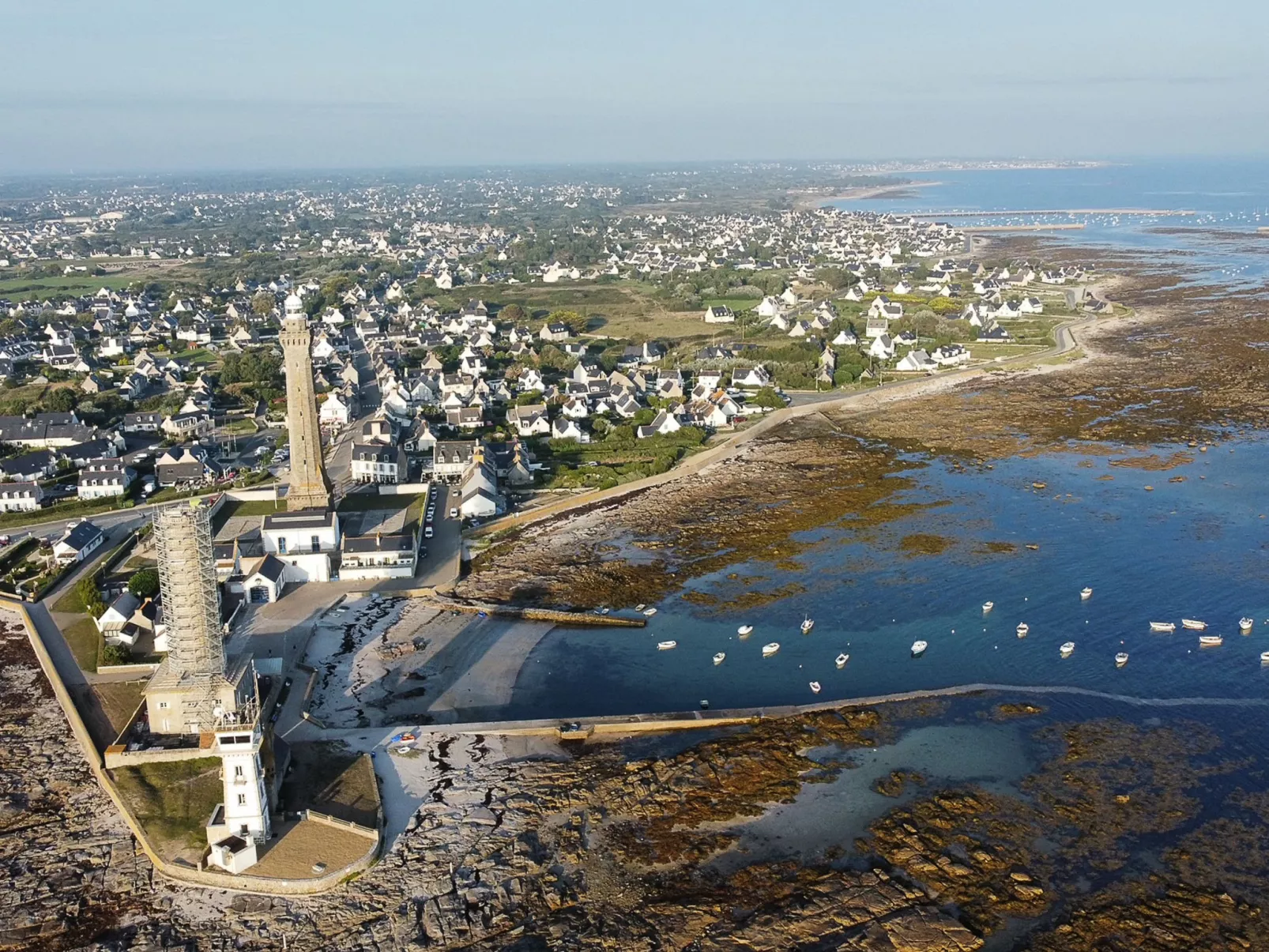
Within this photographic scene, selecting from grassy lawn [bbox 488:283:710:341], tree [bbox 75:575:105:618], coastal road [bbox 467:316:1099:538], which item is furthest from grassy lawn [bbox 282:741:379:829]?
grassy lawn [bbox 488:283:710:341]

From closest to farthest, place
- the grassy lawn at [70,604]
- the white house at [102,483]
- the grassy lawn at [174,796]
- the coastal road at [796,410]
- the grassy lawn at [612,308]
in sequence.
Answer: the grassy lawn at [174,796]
the grassy lawn at [70,604]
the coastal road at [796,410]
the white house at [102,483]
the grassy lawn at [612,308]

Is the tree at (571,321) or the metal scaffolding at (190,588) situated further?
the tree at (571,321)

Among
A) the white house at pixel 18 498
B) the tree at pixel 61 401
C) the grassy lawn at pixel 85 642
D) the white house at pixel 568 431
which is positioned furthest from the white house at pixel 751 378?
the grassy lawn at pixel 85 642

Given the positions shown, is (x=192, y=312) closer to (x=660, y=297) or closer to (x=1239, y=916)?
(x=660, y=297)

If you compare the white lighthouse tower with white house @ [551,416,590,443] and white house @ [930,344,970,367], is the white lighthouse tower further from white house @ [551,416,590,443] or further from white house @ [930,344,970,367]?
white house @ [930,344,970,367]

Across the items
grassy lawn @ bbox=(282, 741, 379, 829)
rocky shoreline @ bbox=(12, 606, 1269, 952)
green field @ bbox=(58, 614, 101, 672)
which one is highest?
green field @ bbox=(58, 614, 101, 672)

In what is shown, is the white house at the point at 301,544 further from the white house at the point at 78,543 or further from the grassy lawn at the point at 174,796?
the grassy lawn at the point at 174,796

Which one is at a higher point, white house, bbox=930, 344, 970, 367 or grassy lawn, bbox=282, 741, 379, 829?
white house, bbox=930, 344, 970, 367

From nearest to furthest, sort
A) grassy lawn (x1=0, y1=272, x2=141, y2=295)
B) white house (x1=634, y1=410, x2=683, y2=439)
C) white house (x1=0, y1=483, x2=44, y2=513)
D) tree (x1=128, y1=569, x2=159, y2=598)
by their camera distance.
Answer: tree (x1=128, y1=569, x2=159, y2=598) → white house (x1=0, y1=483, x2=44, y2=513) → white house (x1=634, y1=410, x2=683, y2=439) → grassy lawn (x1=0, y1=272, x2=141, y2=295)

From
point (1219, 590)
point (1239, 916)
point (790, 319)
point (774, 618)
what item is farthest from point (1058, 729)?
point (790, 319)
